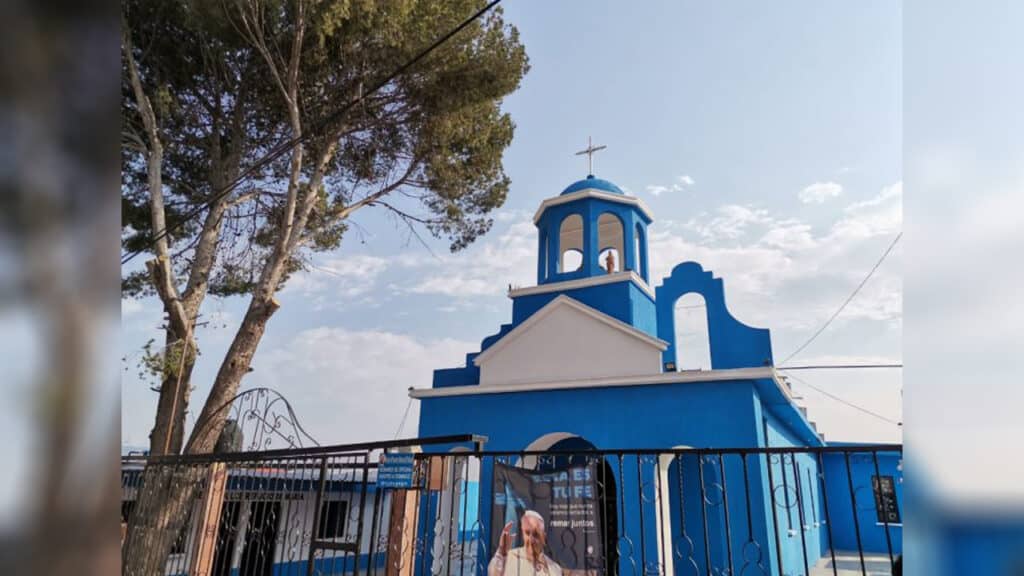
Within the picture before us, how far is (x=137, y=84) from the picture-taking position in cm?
705

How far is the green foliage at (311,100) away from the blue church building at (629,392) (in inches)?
107

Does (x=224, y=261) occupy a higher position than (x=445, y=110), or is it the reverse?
(x=445, y=110)

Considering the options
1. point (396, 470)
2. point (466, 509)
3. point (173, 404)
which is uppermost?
point (173, 404)

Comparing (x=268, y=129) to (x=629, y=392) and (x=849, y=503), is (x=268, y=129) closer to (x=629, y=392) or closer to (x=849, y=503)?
(x=629, y=392)

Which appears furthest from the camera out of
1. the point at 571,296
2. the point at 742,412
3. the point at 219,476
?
the point at 571,296

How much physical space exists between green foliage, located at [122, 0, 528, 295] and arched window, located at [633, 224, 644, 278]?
135 inches

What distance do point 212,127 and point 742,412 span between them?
901 centimetres

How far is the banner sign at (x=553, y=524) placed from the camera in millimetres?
3979

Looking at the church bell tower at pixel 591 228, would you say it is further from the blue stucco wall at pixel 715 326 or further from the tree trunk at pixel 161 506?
the tree trunk at pixel 161 506

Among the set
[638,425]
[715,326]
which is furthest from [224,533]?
[715,326]

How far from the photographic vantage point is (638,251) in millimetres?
10836

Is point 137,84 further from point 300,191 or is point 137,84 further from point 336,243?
point 336,243

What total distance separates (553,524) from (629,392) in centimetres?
455

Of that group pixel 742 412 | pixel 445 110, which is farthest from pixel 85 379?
pixel 445 110
